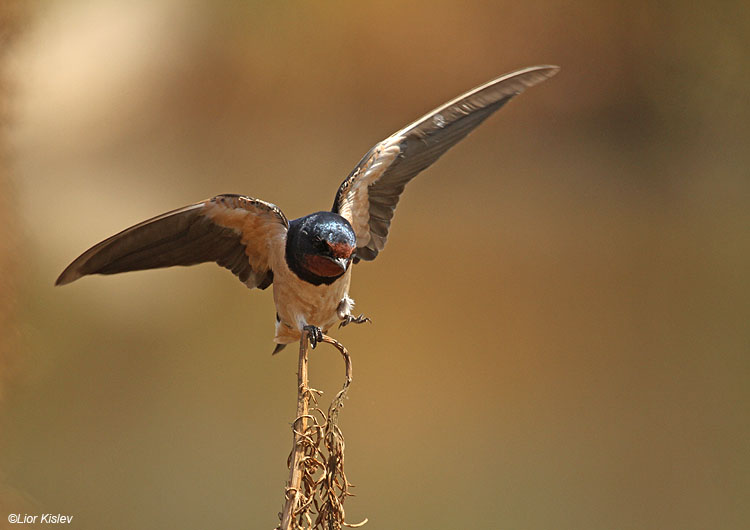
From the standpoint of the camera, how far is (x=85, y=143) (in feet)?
8.45

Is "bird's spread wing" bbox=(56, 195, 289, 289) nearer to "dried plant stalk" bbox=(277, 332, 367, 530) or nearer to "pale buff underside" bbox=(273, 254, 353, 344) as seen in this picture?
"pale buff underside" bbox=(273, 254, 353, 344)

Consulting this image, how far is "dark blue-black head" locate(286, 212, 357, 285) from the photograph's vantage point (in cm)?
86

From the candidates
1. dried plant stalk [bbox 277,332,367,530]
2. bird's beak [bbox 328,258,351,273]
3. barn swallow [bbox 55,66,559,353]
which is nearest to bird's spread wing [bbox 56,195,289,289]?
barn swallow [bbox 55,66,559,353]

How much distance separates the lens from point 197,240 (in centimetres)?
96

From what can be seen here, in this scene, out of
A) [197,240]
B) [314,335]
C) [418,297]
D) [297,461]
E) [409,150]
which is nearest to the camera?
[297,461]

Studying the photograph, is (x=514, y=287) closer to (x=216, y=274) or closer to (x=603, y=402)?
(x=603, y=402)

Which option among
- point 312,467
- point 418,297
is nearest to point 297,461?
point 312,467

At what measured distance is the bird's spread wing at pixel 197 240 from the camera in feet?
2.97

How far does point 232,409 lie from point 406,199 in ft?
4.41

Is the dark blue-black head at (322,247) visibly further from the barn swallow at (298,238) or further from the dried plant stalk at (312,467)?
the dried plant stalk at (312,467)

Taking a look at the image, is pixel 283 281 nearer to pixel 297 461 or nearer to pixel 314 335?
pixel 314 335

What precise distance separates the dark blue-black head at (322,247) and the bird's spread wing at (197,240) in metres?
0.06

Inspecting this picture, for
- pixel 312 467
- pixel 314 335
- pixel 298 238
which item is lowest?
pixel 312 467

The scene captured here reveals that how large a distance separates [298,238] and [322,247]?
0.04m
